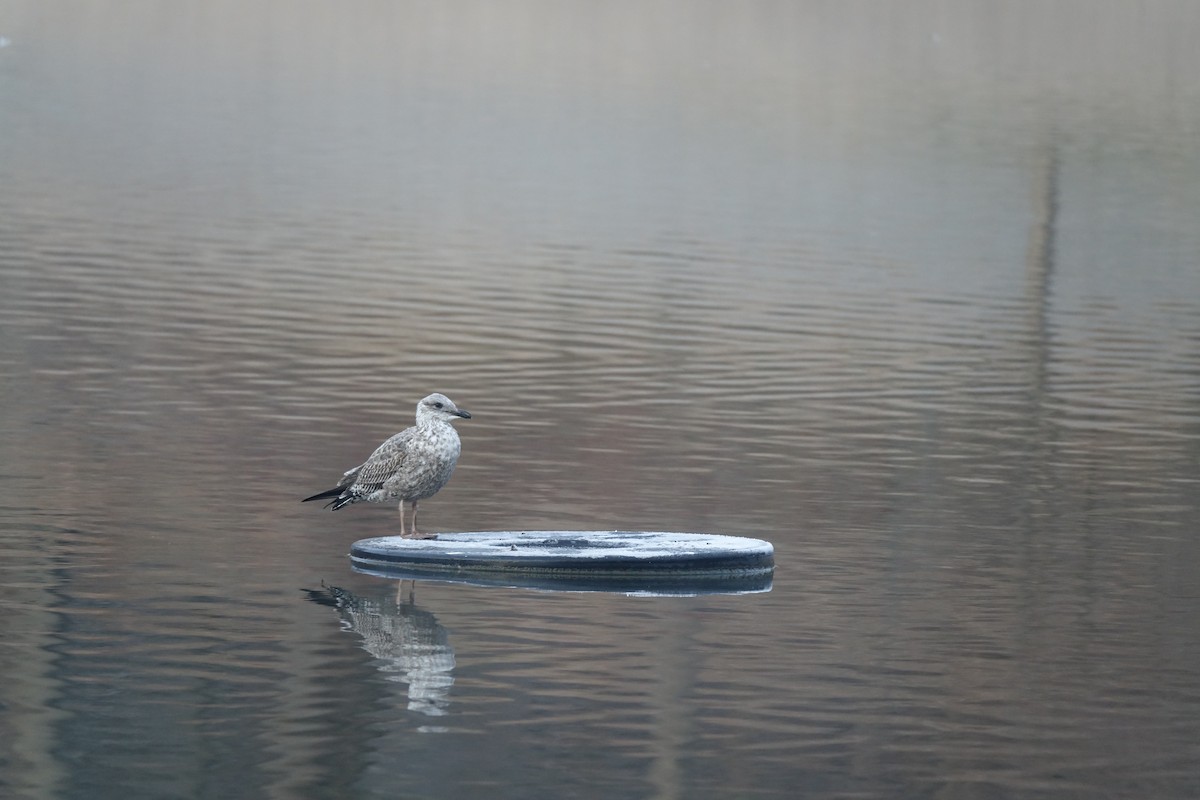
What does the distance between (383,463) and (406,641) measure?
2.77m

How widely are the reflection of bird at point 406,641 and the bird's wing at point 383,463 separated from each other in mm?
1266

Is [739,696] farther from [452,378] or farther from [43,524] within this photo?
[452,378]

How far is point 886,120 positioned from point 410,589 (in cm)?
6382

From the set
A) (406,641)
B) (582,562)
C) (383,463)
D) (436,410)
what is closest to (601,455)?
(436,410)

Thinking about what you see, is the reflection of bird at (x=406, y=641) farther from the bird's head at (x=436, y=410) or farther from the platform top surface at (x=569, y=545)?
the bird's head at (x=436, y=410)

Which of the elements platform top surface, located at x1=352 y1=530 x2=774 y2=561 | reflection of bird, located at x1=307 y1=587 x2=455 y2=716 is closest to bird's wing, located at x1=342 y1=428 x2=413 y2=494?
platform top surface, located at x1=352 y1=530 x2=774 y2=561

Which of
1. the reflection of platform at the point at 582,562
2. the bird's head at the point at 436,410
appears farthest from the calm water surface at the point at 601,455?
the bird's head at the point at 436,410

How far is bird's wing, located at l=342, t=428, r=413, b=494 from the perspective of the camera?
56.1 ft

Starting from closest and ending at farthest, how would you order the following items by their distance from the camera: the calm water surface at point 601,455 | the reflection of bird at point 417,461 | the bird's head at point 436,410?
the calm water surface at point 601,455
the reflection of bird at point 417,461
the bird's head at point 436,410

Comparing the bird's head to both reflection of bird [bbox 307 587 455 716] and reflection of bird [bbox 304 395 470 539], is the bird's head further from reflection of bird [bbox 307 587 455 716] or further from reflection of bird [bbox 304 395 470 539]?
reflection of bird [bbox 307 587 455 716]

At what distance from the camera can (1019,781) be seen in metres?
12.1

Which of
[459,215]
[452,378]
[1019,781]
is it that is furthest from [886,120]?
[1019,781]

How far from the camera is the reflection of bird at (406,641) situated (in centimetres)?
1346

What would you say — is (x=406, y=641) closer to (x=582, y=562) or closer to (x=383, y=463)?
(x=582, y=562)
